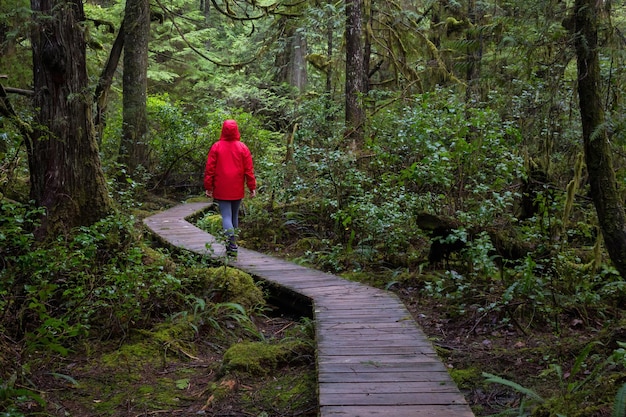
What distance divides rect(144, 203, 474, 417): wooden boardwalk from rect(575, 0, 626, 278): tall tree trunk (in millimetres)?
1967

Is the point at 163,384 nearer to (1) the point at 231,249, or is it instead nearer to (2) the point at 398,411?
(2) the point at 398,411

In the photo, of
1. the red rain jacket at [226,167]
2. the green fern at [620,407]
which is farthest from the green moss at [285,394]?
the red rain jacket at [226,167]

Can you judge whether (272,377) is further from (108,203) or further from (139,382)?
(108,203)

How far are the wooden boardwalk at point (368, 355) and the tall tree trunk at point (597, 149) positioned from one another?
197cm

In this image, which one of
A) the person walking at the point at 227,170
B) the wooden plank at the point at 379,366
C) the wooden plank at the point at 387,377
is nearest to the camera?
the wooden plank at the point at 387,377

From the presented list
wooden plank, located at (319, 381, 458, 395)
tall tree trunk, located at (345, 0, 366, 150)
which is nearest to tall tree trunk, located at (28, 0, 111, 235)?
wooden plank, located at (319, 381, 458, 395)

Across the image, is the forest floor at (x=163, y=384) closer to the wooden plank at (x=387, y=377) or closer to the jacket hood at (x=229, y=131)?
the wooden plank at (x=387, y=377)

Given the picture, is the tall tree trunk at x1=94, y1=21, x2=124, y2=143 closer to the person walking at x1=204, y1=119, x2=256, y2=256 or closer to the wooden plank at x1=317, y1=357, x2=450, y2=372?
the person walking at x1=204, y1=119, x2=256, y2=256

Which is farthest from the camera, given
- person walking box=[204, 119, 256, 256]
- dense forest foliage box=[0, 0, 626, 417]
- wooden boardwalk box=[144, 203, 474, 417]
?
person walking box=[204, 119, 256, 256]

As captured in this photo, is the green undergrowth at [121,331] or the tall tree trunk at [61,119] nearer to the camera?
the green undergrowth at [121,331]

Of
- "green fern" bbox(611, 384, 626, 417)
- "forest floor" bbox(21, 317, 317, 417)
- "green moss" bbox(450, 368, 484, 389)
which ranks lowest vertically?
"forest floor" bbox(21, 317, 317, 417)

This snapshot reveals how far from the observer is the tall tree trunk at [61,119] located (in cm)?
599

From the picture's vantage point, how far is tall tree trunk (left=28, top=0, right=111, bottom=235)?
19.7 ft

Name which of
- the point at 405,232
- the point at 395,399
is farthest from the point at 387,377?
the point at 405,232
